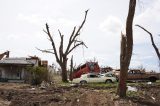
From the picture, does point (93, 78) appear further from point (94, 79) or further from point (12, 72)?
point (12, 72)

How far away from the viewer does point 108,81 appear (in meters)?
41.3

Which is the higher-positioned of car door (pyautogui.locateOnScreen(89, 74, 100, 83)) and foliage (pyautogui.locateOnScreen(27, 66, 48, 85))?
foliage (pyautogui.locateOnScreen(27, 66, 48, 85))

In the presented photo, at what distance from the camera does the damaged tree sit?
22.7 metres

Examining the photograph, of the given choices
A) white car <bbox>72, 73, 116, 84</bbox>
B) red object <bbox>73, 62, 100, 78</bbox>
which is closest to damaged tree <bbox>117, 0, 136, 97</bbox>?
white car <bbox>72, 73, 116, 84</bbox>

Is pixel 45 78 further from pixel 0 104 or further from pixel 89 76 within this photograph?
pixel 0 104

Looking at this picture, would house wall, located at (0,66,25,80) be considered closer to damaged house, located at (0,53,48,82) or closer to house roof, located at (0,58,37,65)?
damaged house, located at (0,53,48,82)

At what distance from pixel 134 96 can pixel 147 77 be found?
854 inches

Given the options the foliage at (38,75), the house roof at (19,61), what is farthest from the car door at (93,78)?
the house roof at (19,61)

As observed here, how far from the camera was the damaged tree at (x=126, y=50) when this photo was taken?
74.4ft

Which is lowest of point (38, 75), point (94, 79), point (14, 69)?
point (94, 79)

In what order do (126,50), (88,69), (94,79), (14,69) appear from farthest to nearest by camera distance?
(14,69) → (88,69) → (94,79) → (126,50)

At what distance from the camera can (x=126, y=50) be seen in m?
22.9

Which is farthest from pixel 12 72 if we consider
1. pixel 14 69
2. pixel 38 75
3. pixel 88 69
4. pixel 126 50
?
pixel 126 50

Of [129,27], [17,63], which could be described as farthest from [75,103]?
[17,63]
